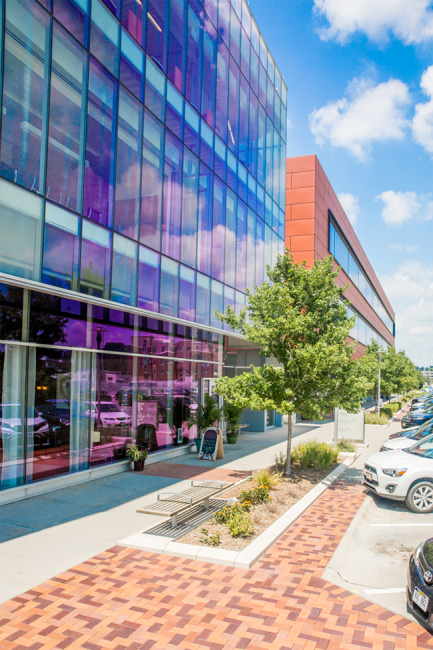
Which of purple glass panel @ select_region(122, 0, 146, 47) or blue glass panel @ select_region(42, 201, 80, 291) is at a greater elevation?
purple glass panel @ select_region(122, 0, 146, 47)

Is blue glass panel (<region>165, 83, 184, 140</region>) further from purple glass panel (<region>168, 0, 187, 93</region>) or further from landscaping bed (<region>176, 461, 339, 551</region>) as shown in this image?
landscaping bed (<region>176, 461, 339, 551</region>)

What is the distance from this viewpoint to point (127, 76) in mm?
13398

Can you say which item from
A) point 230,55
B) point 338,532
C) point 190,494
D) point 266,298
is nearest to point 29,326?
point 190,494

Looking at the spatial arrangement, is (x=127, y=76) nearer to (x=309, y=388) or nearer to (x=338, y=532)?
(x=309, y=388)

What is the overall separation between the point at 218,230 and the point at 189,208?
259cm

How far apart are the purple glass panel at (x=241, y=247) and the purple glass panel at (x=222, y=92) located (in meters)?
3.26

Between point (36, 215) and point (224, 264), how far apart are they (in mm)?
10378

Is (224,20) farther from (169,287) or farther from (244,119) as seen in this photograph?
(169,287)

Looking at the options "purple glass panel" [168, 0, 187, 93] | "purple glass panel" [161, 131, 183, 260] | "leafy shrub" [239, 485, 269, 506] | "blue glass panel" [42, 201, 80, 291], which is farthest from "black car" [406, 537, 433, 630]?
"purple glass panel" [168, 0, 187, 93]

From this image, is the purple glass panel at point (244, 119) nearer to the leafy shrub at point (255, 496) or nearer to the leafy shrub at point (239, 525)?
the leafy shrub at point (255, 496)

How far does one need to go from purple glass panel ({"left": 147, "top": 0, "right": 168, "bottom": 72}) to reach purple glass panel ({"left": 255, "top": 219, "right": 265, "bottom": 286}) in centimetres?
998

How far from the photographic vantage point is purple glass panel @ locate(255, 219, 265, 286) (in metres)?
23.7

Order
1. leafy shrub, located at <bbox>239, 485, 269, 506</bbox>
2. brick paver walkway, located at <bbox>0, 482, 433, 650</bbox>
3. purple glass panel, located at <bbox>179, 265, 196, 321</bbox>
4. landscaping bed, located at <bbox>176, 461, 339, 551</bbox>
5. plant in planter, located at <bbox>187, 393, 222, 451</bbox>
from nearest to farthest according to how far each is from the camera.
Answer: brick paver walkway, located at <bbox>0, 482, 433, 650</bbox>
landscaping bed, located at <bbox>176, 461, 339, 551</bbox>
leafy shrub, located at <bbox>239, 485, 269, 506</bbox>
purple glass panel, located at <bbox>179, 265, 196, 321</bbox>
plant in planter, located at <bbox>187, 393, 222, 451</bbox>

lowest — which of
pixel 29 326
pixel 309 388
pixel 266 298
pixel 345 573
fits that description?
pixel 345 573
